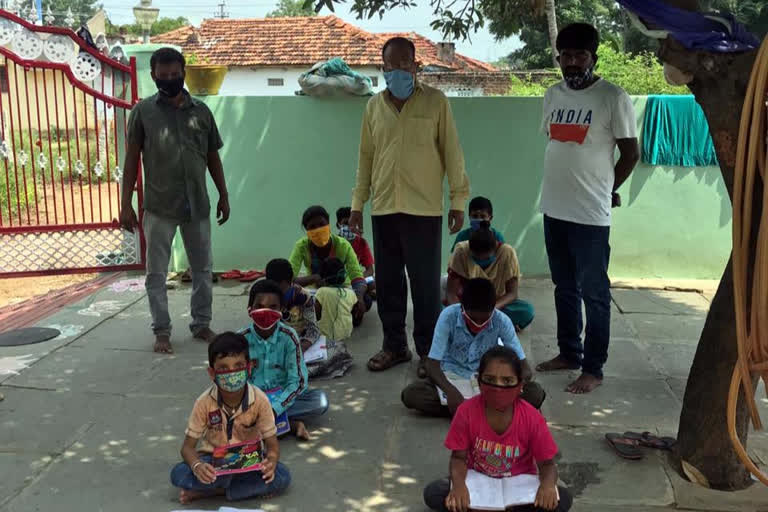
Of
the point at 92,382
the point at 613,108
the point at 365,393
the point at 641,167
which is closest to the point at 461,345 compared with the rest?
the point at 365,393

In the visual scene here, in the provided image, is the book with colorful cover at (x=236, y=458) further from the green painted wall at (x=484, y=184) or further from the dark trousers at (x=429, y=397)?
the green painted wall at (x=484, y=184)

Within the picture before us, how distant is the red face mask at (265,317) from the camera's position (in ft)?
12.6

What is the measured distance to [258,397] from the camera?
3359 mm

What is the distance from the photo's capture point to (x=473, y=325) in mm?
3963

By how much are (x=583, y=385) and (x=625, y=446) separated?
832 millimetres

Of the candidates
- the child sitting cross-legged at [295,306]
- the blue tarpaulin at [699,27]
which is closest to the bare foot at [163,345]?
the child sitting cross-legged at [295,306]

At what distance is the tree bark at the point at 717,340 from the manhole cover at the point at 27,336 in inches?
173

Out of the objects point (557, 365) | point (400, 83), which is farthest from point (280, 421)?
point (400, 83)

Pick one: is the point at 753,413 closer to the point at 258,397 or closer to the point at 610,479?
the point at 610,479

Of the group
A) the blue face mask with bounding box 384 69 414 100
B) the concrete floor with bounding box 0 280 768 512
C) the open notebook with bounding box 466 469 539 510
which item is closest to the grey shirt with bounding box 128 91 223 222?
the concrete floor with bounding box 0 280 768 512

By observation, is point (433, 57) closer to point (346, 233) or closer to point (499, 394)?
point (346, 233)

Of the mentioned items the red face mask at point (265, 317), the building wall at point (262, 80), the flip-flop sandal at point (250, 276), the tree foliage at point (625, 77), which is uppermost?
the building wall at point (262, 80)

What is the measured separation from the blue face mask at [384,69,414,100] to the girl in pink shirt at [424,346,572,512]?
6.77 feet

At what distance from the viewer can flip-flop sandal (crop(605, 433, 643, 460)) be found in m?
3.66
